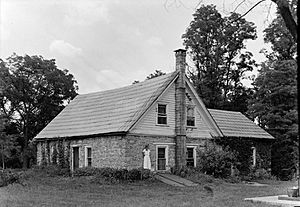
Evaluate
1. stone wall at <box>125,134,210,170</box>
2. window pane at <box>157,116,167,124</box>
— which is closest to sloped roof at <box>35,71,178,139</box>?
stone wall at <box>125,134,210,170</box>

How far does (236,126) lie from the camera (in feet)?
103

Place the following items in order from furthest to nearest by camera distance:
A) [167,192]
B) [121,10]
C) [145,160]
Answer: [145,160] → [167,192] → [121,10]

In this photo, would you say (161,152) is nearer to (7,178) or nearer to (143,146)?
(143,146)

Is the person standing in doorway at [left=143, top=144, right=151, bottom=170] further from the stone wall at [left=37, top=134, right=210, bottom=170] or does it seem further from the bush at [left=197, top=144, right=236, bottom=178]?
Answer: the bush at [left=197, top=144, right=236, bottom=178]

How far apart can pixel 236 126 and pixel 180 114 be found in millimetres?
5989

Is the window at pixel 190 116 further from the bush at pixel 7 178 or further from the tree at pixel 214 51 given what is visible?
the tree at pixel 214 51

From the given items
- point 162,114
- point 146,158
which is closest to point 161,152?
point 146,158

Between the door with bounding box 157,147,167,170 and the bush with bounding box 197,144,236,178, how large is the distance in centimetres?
200

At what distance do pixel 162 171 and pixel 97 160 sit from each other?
12.1 feet

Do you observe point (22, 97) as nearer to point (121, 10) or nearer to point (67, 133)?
point (67, 133)

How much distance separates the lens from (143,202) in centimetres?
1522

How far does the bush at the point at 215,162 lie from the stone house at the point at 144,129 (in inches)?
40.8

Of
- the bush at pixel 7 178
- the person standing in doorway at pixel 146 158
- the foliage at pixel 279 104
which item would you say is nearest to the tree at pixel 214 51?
the foliage at pixel 279 104

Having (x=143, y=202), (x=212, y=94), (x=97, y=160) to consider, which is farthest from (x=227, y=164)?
(x=212, y=94)
